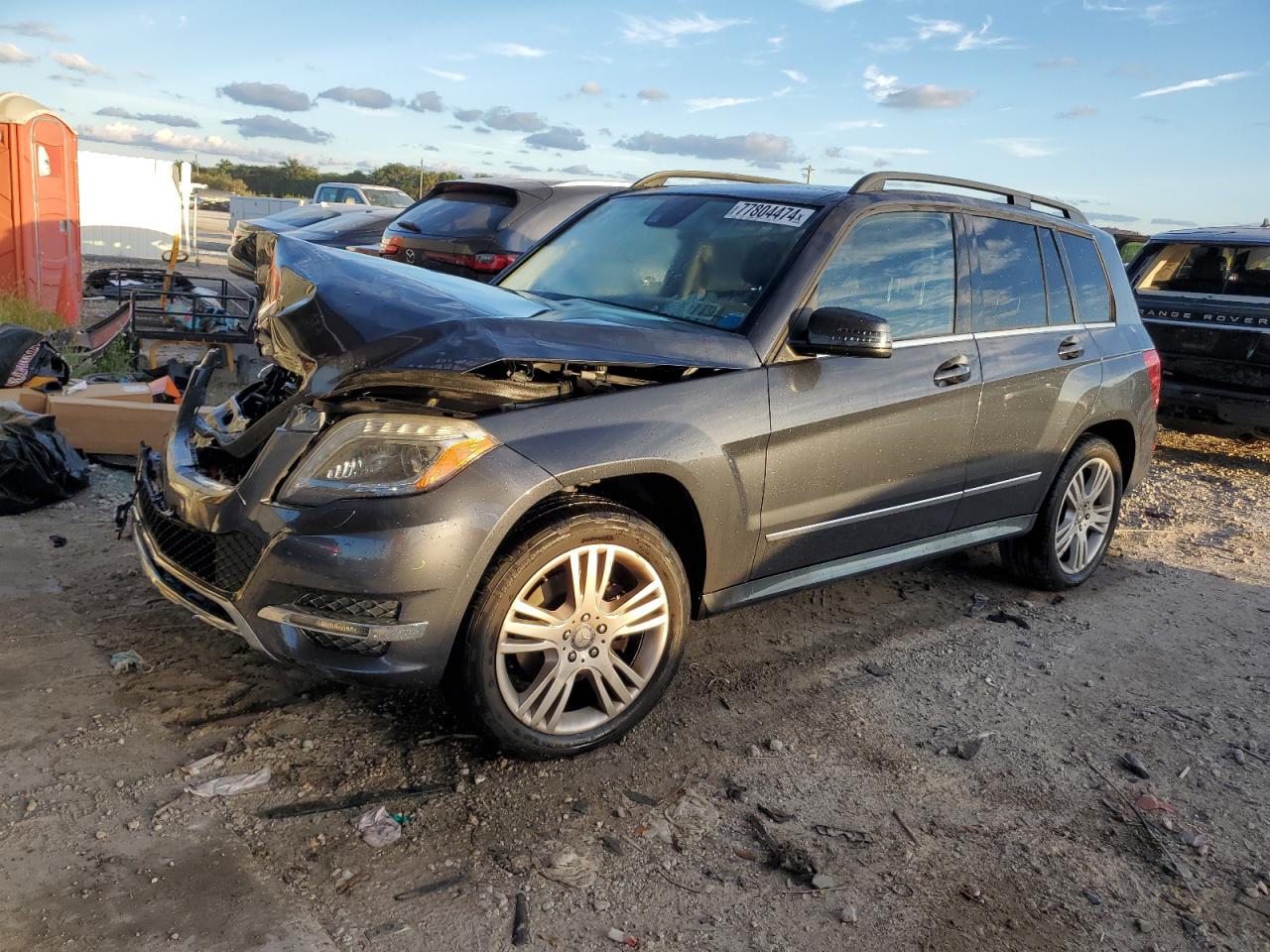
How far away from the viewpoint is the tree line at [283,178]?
216ft

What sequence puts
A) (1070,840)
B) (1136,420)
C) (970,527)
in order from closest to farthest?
(1070,840) < (970,527) < (1136,420)

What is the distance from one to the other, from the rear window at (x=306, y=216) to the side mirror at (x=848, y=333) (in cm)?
983

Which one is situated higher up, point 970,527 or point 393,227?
point 393,227

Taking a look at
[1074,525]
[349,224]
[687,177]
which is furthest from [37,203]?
[1074,525]

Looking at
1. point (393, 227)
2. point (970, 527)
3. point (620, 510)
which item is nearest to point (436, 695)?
point (620, 510)

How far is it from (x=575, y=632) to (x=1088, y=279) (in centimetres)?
350

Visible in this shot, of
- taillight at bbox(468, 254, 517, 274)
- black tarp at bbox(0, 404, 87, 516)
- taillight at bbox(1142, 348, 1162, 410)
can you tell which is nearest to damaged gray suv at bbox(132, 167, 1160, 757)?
taillight at bbox(1142, 348, 1162, 410)

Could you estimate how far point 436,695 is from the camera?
3.60 meters

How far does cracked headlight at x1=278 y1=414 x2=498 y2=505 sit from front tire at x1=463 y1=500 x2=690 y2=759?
33 centimetres

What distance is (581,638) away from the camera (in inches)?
125

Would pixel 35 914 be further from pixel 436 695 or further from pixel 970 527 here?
pixel 970 527

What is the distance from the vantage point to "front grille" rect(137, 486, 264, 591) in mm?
2977

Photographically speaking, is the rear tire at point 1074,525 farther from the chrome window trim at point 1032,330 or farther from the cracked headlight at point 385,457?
the cracked headlight at point 385,457

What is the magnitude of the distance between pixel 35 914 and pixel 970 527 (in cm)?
372
